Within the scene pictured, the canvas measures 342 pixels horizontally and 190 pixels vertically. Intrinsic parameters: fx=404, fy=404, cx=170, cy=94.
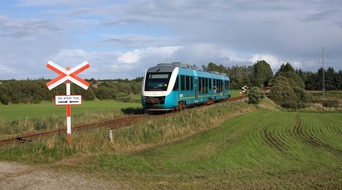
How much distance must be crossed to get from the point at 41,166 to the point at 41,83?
48.9 meters

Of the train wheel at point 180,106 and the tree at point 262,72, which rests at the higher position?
the tree at point 262,72

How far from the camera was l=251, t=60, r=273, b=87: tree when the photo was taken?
401ft

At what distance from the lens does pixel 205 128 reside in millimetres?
21141

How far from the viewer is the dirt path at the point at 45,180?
7.71 meters

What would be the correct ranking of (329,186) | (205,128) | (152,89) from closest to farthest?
(329,186) < (205,128) < (152,89)

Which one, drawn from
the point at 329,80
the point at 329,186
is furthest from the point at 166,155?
the point at 329,80

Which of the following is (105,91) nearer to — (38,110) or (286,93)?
(286,93)

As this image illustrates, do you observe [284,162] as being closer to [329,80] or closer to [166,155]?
[166,155]

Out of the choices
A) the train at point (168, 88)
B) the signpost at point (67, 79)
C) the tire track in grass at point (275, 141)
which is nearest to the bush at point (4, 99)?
the train at point (168, 88)

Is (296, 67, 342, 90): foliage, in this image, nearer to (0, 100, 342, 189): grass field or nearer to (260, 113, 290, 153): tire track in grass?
(260, 113, 290, 153): tire track in grass

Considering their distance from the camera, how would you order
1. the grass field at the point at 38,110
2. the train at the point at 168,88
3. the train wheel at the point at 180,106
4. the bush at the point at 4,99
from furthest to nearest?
the bush at the point at 4,99, the grass field at the point at 38,110, the train wheel at the point at 180,106, the train at the point at 168,88

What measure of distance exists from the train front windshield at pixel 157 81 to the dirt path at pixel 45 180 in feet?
51.4

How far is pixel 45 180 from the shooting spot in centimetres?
816

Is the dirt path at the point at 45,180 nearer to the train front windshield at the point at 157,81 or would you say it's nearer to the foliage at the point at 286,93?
the train front windshield at the point at 157,81
